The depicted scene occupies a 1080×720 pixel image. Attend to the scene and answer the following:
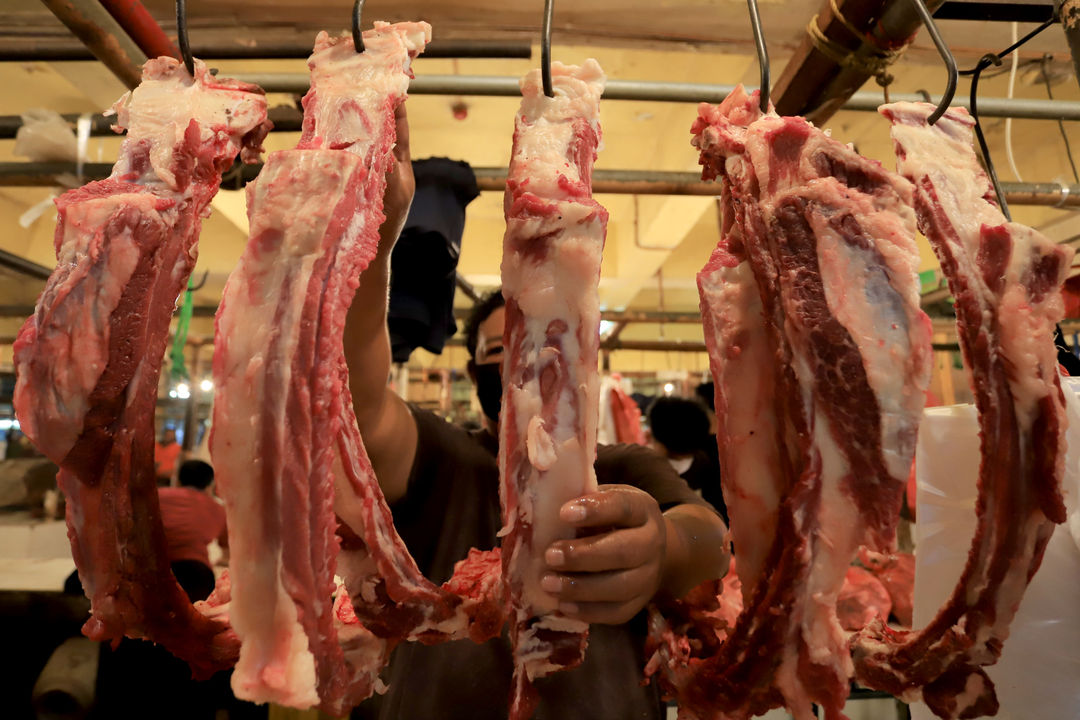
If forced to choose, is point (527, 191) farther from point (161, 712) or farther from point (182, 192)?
point (161, 712)

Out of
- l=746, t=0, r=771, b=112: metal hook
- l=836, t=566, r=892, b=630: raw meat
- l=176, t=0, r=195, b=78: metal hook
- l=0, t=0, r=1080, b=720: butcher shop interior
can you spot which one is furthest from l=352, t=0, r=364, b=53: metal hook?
l=836, t=566, r=892, b=630: raw meat

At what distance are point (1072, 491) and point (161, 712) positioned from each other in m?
3.86

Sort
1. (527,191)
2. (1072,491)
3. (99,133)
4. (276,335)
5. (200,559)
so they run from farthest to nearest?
1. (200,559)
2. (99,133)
3. (1072,491)
4. (527,191)
5. (276,335)

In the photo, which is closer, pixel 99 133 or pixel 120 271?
pixel 120 271

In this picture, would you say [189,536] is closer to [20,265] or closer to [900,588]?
[20,265]

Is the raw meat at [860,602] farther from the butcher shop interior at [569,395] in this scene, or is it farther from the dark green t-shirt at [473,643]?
the butcher shop interior at [569,395]

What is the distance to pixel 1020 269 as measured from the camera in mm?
963

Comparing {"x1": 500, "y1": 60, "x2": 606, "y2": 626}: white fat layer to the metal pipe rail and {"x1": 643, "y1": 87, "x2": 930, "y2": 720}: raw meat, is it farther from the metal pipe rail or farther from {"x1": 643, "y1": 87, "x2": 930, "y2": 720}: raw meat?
the metal pipe rail

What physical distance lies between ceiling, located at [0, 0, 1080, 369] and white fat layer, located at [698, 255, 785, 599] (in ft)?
3.79

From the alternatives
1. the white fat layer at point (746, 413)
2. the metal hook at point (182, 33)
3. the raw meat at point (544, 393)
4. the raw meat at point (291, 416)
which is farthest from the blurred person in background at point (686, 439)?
the metal hook at point (182, 33)

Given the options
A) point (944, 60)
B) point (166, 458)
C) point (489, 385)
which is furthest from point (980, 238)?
point (166, 458)

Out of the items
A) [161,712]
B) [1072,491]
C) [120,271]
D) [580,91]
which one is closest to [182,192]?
[120,271]

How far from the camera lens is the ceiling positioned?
2.26m

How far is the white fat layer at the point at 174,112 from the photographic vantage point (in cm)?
97
